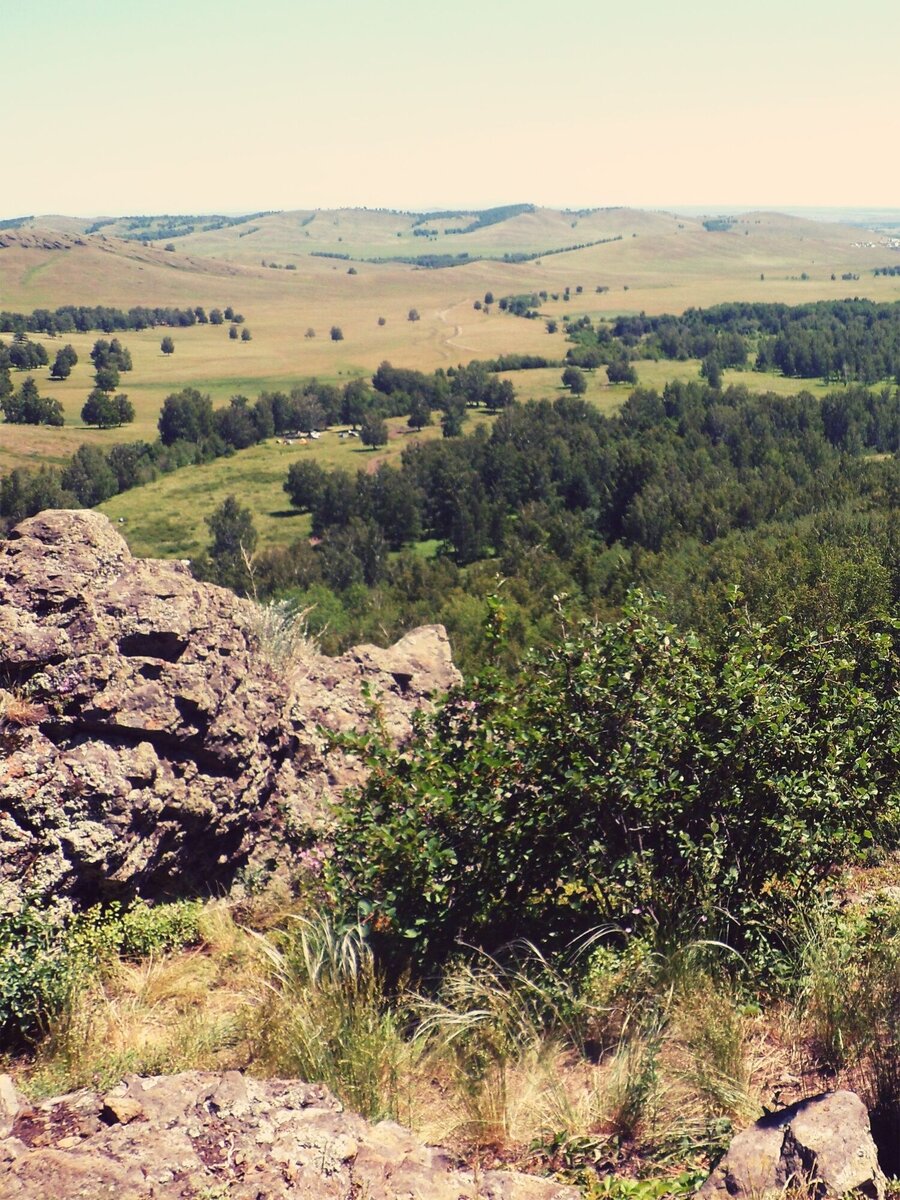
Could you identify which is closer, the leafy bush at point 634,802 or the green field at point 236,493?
the leafy bush at point 634,802

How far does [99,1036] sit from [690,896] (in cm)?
375

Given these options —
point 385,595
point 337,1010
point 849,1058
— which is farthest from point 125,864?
point 385,595

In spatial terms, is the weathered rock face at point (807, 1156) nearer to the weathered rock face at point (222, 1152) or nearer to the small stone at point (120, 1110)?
the weathered rock face at point (222, 1152)

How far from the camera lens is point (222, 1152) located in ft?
13.8

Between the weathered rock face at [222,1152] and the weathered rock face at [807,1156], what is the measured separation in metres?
0.72

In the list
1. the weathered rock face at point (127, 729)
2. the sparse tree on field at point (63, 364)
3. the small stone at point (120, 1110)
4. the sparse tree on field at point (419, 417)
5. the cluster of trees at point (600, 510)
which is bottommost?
the cluster of trees at point (600, 510)

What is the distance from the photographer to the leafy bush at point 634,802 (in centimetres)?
621

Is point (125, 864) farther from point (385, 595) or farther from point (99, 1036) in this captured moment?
point (385, 595)

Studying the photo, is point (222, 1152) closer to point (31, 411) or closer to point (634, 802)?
point (634, 802)

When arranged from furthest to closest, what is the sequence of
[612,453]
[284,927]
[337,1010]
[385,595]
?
[612,453]
[385,595]
[284,927]
[337,1010]

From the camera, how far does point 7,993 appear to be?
5.73 m

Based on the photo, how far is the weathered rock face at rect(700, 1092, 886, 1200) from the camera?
158 inches

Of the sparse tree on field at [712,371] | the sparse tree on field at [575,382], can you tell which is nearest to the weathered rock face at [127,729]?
the sparse tree on field at [575,382]

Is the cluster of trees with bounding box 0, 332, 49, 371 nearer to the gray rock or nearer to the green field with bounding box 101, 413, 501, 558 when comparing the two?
the green field with bounding box 101, 413, 501, 558
